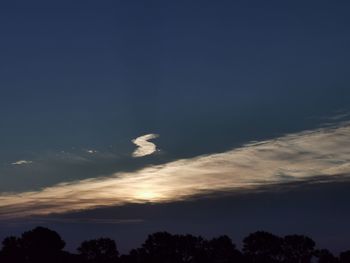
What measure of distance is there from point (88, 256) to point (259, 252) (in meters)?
64.7

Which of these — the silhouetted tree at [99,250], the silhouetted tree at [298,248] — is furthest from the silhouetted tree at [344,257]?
the silhouetted tree at [99,250]

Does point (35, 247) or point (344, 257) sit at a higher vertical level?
point (35, 247)

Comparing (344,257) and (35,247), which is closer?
(35,247)

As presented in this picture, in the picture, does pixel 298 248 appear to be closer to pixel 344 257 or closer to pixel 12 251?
pixel 344 257

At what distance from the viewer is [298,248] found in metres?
197

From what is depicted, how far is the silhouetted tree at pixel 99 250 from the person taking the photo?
192 metres

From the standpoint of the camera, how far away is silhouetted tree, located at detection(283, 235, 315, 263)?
195500 mm

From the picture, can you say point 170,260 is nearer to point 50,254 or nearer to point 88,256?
point 88,256

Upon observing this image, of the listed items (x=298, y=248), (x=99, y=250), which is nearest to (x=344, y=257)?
(x=298, y=248)

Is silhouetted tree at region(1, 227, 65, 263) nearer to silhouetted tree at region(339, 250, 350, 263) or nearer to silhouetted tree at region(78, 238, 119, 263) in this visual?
silhouetted tree at region(78, 238, 119, 263)

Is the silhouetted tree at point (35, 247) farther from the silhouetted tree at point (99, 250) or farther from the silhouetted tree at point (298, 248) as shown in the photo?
the silhouetted tree at point (298, 248)

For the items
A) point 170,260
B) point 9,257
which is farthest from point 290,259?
point 9,257

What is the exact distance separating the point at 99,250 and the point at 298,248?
75085mm

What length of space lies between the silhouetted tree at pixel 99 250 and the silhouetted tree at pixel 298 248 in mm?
64520
